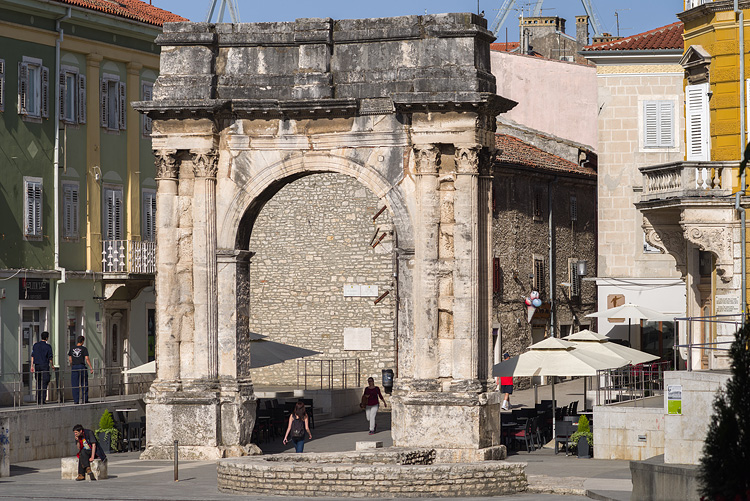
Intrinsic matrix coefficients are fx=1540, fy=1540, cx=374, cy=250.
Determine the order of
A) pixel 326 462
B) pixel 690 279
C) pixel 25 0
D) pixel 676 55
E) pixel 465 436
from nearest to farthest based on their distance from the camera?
pixel 326 462 → pixel 465 436 → pixel 690 279 → pixel 25 0 → pixel 676 55

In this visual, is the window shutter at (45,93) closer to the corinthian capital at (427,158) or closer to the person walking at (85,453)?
the corinthian capital at (427,158)

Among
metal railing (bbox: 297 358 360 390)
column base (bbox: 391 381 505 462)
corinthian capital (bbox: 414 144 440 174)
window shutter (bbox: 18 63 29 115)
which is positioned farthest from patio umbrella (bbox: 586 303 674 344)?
window shutter (bbox: 18 63 29 115)

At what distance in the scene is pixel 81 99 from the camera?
41.2 meters

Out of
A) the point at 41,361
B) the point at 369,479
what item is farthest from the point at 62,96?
the point at 369,479

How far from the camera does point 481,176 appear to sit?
29672mm

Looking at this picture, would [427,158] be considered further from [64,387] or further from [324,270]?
[324,270]

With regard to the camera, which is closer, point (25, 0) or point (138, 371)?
point (138, 371)

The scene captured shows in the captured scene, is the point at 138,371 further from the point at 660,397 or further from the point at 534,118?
the point at 534,118

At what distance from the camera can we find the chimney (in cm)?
6412

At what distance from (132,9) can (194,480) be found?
2193cm

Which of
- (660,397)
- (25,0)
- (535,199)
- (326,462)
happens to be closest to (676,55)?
(535,199)

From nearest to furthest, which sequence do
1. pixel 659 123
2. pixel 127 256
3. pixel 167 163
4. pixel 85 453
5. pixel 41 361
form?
pixel 85 453 < pixel 167 163 < pixel 41 361 < pixel 127 256 < pixel 659 123

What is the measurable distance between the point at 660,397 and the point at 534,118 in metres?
24.7

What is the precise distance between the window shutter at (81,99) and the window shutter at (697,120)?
644 inches
